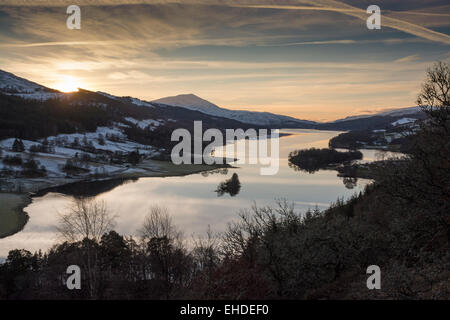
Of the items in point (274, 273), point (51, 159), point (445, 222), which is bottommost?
point (274, 273)

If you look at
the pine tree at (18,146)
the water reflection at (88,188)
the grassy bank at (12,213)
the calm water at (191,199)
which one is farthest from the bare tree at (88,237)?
the pine tree at (18,146)

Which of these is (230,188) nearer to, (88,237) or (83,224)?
(83,224)

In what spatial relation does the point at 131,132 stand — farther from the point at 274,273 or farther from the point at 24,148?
the point at 274,273

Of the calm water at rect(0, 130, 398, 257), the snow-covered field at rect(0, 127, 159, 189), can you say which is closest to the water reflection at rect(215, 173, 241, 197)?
the calm water at rect(0, 130, 398, 257)

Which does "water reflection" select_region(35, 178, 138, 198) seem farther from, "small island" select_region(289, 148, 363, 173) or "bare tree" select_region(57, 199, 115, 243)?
"small island" select_region(289, 148, 363, 173)

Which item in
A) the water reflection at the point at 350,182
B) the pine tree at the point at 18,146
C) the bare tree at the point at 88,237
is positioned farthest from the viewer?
the pine tree at the point at 18,146

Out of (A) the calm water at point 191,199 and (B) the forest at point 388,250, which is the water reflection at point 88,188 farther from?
(B) the forest at point 388,250
